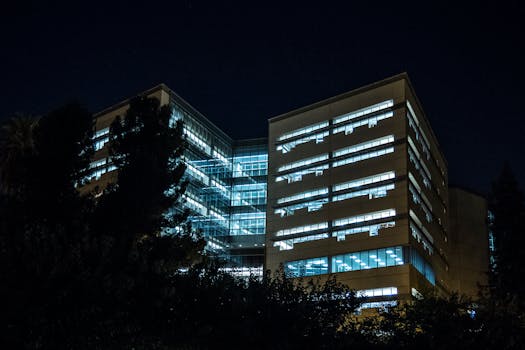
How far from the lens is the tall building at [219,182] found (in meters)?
91.4

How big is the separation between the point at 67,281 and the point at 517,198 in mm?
46533

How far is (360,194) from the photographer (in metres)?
81.0

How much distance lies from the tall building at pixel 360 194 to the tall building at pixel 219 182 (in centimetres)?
612

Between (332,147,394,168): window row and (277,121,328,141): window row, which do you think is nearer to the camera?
(332,147,394,168): window row

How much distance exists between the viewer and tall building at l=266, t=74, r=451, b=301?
77.2 m

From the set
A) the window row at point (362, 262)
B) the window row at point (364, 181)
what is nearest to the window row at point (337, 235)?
the window row at point (362, 262)

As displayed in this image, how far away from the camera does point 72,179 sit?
40438mm

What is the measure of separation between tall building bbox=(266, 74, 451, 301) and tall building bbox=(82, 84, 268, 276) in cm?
612

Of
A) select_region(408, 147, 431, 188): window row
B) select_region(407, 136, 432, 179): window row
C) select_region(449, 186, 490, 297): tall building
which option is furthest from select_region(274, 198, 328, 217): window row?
select_region(449, 186, 490, 297): tall building

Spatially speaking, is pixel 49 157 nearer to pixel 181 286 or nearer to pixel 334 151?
pixel 181 286

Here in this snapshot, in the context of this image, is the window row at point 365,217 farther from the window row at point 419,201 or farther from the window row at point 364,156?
the window row at point 364,156

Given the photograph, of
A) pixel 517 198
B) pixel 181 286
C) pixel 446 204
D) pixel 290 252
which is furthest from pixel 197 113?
pixel 181 286

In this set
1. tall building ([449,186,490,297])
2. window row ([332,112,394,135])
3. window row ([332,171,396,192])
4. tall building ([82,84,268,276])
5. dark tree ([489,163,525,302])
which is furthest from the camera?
tall building ([449,186,490,297])

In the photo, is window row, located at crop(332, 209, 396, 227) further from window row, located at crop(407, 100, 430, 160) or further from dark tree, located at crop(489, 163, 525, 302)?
dark tree, located at crop(489, 163, 525, 302)
